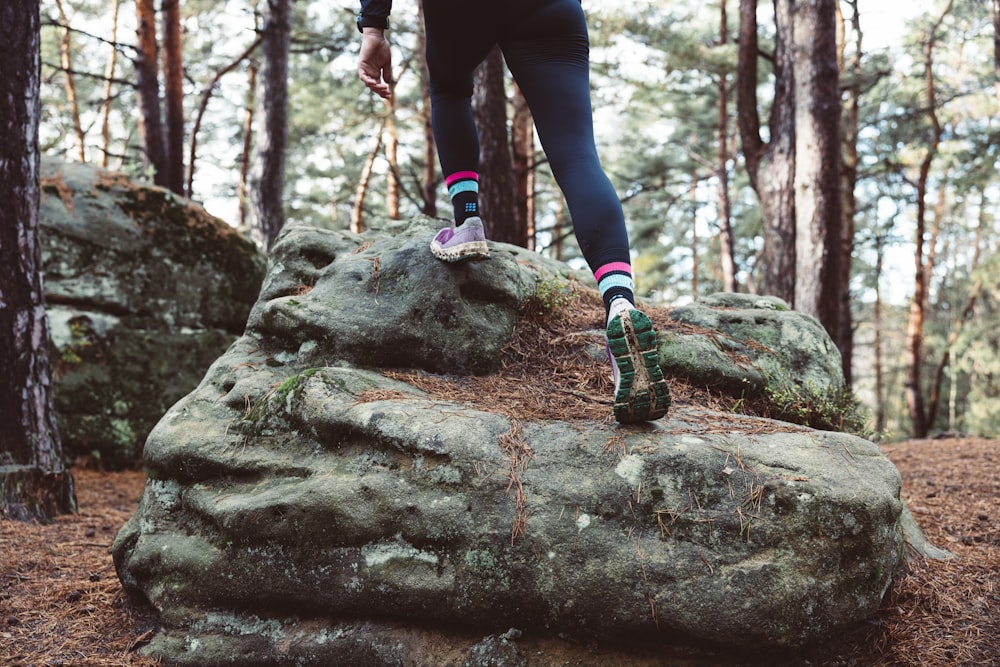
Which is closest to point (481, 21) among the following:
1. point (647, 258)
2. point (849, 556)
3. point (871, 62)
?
point (849, 556)

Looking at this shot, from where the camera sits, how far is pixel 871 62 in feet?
44.0

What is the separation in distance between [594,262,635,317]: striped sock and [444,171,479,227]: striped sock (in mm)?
931

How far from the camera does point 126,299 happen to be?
5875mm

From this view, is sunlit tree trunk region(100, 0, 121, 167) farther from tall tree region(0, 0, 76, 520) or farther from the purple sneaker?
the purple sneaker

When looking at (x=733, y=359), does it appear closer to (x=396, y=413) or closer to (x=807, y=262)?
(x=396, y=413)

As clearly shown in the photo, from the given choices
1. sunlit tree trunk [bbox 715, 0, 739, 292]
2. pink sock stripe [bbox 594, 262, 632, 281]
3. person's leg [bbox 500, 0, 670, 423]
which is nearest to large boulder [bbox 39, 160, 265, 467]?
person's leg [bbox 500, 0, 670, 423]

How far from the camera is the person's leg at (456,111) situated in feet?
8.61

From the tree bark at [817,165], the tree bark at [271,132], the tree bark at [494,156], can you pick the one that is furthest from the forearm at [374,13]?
the tree bark at [271,132]

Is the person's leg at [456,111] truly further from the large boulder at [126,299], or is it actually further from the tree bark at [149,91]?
the tree bark at [149,91]

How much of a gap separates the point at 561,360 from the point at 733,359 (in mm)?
934

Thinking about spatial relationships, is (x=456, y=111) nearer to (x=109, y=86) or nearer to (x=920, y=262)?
(x=920, y=262)

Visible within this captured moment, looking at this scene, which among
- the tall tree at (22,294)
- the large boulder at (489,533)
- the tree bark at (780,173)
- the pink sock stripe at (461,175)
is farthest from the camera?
the tree bark at (780,173)

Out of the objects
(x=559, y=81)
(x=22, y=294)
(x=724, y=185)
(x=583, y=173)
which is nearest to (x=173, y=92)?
(x=22, y=294)

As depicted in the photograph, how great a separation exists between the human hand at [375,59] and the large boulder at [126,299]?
4.23 metres
